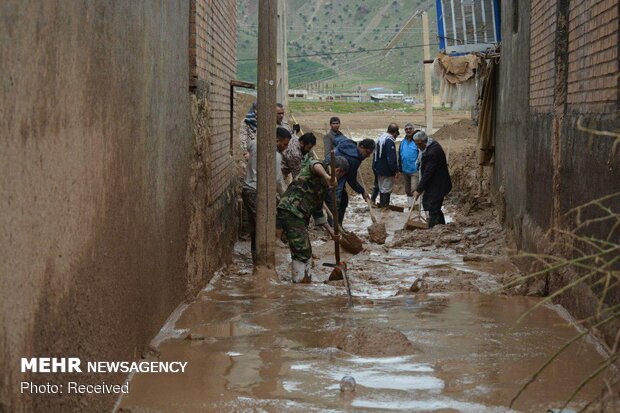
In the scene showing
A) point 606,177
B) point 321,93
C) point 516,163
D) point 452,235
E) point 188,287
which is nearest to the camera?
point 606,177

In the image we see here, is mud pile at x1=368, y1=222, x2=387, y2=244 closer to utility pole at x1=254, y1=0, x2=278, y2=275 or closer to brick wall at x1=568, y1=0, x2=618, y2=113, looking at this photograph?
utility pole at x1=254, y1=0, x2=278, y2=275

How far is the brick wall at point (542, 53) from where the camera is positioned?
8.08 meters

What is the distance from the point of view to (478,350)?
568cm

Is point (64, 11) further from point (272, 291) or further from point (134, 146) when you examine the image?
point (272, 291)

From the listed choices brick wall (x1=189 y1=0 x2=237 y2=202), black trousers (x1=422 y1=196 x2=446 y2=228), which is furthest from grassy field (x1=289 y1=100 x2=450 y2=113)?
brick wall (x1=189 y1=0 x2=237 y2=202)

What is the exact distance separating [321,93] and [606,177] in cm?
6436

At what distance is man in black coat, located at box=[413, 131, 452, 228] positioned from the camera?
1298 centimetres

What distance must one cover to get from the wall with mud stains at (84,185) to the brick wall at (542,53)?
11.6ft

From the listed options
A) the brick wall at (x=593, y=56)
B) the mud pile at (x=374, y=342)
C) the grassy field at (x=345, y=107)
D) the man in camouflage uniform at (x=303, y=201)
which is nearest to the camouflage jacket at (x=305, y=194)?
the man in camouflage uniform at (x=303, y=201)

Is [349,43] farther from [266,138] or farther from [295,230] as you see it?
[295,230]

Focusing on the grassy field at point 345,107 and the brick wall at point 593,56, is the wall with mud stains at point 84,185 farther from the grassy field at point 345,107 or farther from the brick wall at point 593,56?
the grassy field at point 345,107

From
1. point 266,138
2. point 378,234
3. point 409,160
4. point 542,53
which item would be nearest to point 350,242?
point 378,234

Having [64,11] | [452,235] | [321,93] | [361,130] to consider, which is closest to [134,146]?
[64,11]

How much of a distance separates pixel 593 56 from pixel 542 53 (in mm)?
2520
